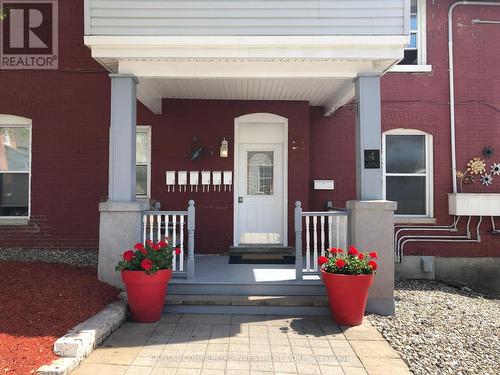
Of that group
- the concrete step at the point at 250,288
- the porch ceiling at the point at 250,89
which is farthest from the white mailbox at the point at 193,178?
the concrete step at the point at 250,288

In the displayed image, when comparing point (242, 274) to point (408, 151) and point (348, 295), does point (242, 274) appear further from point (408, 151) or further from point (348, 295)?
point (408, 151)

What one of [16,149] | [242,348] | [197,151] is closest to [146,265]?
[242,348]

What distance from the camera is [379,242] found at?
4578 millimetres

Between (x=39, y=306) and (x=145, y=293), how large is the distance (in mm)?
1036

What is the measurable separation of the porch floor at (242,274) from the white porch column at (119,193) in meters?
0.77

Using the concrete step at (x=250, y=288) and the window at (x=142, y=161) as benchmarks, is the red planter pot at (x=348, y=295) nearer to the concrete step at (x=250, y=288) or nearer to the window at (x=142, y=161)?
the concrete step at (x=250, y=288)

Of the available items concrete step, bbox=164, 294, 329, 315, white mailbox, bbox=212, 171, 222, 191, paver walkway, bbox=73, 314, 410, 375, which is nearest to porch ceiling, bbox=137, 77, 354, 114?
white mailbox, bbox=212, 171, 222, 191

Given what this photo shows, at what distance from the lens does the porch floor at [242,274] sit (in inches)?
185

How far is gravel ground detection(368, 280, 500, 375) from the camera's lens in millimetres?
3355

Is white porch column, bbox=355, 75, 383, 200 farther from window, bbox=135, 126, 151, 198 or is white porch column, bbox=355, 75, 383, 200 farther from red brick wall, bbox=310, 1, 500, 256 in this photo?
window, bbox=135, 126, 151, 198

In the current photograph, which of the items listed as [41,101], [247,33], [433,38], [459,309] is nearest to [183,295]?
[247,33]

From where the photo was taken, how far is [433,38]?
6879mm

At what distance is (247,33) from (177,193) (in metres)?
3.24

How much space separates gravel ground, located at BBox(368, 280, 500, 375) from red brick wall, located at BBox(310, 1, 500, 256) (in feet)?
4.79
